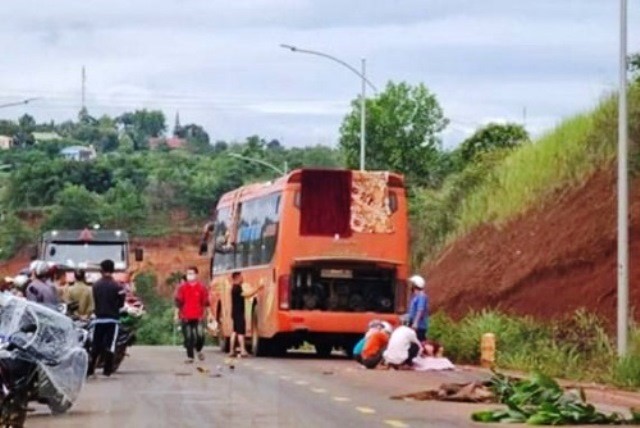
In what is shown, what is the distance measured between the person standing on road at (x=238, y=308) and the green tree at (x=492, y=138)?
1097 inches

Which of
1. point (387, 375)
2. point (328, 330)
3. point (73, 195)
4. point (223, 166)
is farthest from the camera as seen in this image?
point (223, 166)

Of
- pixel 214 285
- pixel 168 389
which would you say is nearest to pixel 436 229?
pixel 214 285

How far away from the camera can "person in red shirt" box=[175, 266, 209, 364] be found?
36.5m

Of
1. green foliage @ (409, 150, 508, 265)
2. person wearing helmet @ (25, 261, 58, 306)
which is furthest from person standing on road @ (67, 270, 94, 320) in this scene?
green foliage @ (409, 150, 508, 265)

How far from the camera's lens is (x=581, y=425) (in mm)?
20922

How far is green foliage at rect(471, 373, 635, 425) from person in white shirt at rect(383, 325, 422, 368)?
403 inches

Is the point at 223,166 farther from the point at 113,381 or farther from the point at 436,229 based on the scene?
the point at 113,381

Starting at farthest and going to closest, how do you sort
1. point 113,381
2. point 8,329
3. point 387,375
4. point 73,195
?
point 73,195
point 387,375
point 113,381
point 8,329

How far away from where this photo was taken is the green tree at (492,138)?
6981 centimetres

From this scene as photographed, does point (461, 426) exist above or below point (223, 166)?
below

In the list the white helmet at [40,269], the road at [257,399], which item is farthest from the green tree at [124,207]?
the white helmet at [40,269]

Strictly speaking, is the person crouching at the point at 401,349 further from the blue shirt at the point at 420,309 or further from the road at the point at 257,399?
the blue shirt at the point at 420,309

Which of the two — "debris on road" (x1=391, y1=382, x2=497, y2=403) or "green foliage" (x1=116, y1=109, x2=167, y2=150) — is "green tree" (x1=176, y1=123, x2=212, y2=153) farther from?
"debris on road" (x1=391, y1=382, x2=497, y2=403)

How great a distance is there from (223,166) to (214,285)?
157 ft
